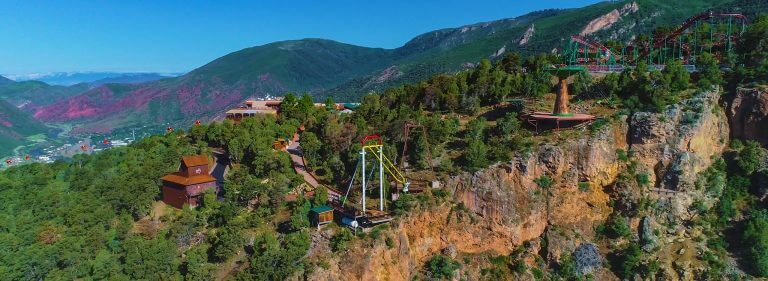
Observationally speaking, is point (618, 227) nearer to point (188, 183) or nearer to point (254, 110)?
point (188, 183)

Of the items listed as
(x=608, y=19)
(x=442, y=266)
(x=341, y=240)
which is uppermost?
(x=608, y=19)

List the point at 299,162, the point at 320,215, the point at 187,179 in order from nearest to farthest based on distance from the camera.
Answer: the point at 320,215 → the point at 187,179 → the point at 299,162

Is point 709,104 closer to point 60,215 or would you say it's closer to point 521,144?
point 521,144

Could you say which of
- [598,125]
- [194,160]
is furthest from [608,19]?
[194,160]

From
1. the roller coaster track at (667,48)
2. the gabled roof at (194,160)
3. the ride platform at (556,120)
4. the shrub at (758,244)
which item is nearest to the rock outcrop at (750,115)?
the shrub at (758,244)

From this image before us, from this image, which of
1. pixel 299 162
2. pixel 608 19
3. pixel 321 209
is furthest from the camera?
pixel 608 19

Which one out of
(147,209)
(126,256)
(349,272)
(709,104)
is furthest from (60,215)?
(709,104)

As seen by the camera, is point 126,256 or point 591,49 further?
point 591,49
